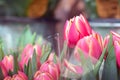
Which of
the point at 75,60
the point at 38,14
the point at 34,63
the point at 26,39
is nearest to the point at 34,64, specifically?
the point at 34,63

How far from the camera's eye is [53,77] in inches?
31.3

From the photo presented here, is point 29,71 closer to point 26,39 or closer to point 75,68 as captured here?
point 75,68

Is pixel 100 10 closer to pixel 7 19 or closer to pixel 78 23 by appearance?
pixel 7 19

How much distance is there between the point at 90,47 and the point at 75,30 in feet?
0.17

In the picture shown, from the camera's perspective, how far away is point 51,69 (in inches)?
31.3

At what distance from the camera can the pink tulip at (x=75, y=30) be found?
2.59ft

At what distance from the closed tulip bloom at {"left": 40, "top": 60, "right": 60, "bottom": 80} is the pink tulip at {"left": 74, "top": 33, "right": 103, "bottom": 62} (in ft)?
0.21

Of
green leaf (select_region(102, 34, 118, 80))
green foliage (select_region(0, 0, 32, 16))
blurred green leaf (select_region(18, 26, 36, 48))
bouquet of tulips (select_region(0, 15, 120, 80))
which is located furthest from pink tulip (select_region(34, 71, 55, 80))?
green foliage (select_region(0, 0, 32, 16))

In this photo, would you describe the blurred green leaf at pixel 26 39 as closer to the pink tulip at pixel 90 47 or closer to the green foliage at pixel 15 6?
the pink tulip at pixel 90 47

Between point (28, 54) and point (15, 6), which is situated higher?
point (15, 6)

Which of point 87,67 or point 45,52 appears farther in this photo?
point 45,52

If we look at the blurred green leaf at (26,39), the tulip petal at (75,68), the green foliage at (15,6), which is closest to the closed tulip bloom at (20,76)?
the tulip petal at (75,68)

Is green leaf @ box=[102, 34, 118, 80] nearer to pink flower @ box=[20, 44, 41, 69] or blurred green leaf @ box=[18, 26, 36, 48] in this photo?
pink flower @ box=[20, 44, 41, 69]

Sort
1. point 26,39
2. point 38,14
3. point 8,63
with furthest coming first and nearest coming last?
point 38,14, point 26,39, point 8,63
